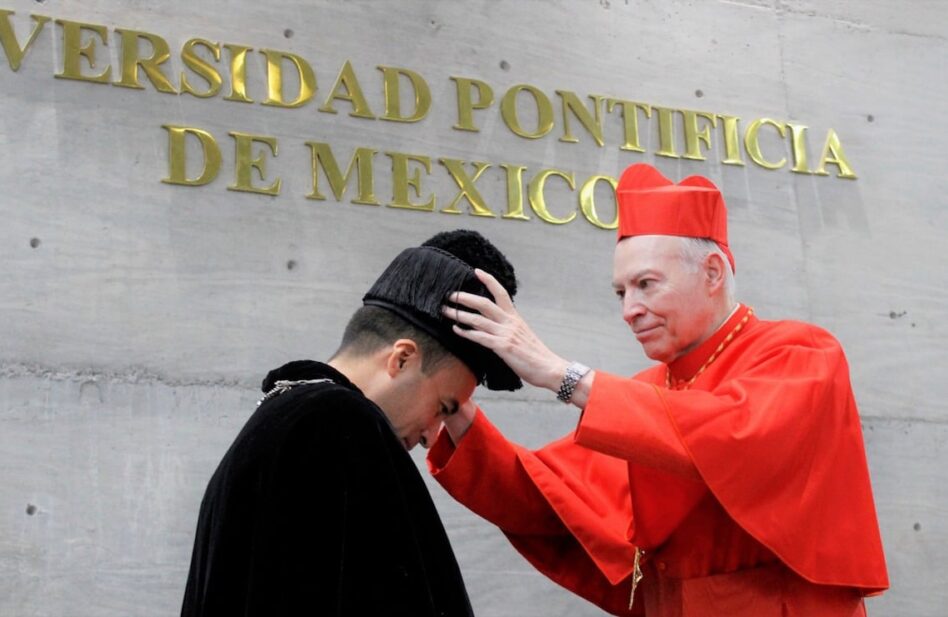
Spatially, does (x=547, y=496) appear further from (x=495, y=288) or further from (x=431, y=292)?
(x=431, y=292)

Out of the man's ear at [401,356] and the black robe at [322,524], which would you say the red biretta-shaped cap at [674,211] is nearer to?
the man's ear at [401,356]

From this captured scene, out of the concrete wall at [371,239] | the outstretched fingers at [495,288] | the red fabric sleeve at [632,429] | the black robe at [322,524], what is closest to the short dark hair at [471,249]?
the outstretched fingers at [495,288]

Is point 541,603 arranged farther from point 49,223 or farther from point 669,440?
point 49,223

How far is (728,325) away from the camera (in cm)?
347

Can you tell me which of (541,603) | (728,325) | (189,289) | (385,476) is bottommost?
(541,603)

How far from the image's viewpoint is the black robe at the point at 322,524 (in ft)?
7.56

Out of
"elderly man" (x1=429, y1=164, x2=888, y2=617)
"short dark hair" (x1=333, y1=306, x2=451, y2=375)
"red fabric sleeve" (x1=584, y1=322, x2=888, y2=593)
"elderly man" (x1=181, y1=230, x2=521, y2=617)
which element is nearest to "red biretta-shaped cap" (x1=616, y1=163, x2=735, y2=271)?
"elderly man" (x1=429, y1=164, x2=888, y2=617)

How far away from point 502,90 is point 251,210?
1057 millimetres

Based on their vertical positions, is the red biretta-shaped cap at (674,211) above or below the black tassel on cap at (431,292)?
above

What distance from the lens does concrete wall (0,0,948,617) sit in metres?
4.07

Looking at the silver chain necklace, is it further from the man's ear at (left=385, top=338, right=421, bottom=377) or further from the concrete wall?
the concrete wall

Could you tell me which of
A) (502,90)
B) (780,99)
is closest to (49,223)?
(502,90)

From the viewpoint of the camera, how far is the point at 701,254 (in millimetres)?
3473

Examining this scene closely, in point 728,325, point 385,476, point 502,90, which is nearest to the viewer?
point 385,476
